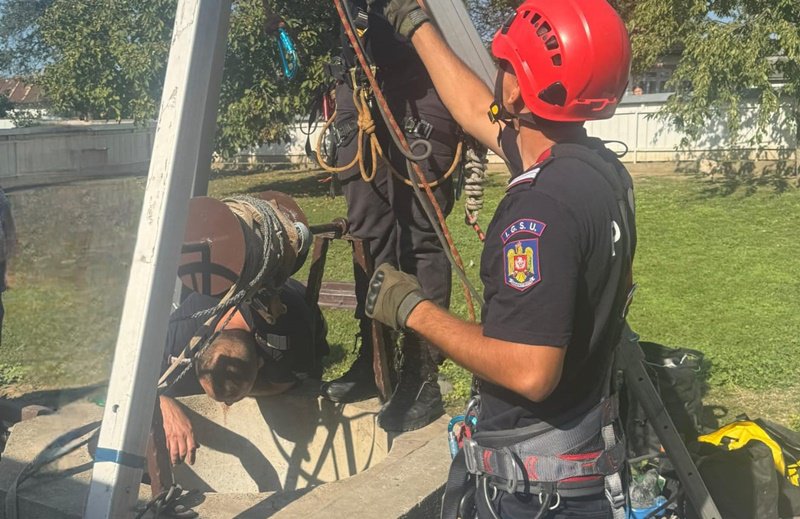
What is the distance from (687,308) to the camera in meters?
7.23

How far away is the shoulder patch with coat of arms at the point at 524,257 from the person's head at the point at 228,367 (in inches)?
85.5

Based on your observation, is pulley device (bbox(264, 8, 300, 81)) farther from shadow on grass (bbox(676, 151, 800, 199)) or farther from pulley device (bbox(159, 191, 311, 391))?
shadow on grass (bbox(676, 151, 800, 199))

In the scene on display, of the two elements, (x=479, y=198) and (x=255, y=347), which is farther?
(x=255, y=347)

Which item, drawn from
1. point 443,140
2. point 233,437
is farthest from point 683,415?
point 233,437

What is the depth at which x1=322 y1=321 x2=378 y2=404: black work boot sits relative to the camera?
14.6ft

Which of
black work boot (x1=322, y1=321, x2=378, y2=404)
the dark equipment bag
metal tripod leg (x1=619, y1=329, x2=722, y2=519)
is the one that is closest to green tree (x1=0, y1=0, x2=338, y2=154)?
black work boot (x1=322, y1=321, x2=378, y2=404)

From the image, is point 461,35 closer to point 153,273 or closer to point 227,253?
point 227,253

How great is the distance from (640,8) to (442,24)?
56.6 ft

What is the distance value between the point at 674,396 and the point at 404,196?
Answer: 58.2 inches

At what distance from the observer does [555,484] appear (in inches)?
87.2

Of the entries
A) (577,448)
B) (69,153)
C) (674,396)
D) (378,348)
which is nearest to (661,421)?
(577,448)

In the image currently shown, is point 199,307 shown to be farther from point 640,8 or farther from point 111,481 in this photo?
point 640,8

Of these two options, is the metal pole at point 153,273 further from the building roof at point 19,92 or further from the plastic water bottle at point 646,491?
the plastic water bottle at point 646,491

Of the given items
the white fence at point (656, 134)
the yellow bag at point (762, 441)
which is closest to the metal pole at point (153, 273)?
the yellow bag at point (762, 441)
